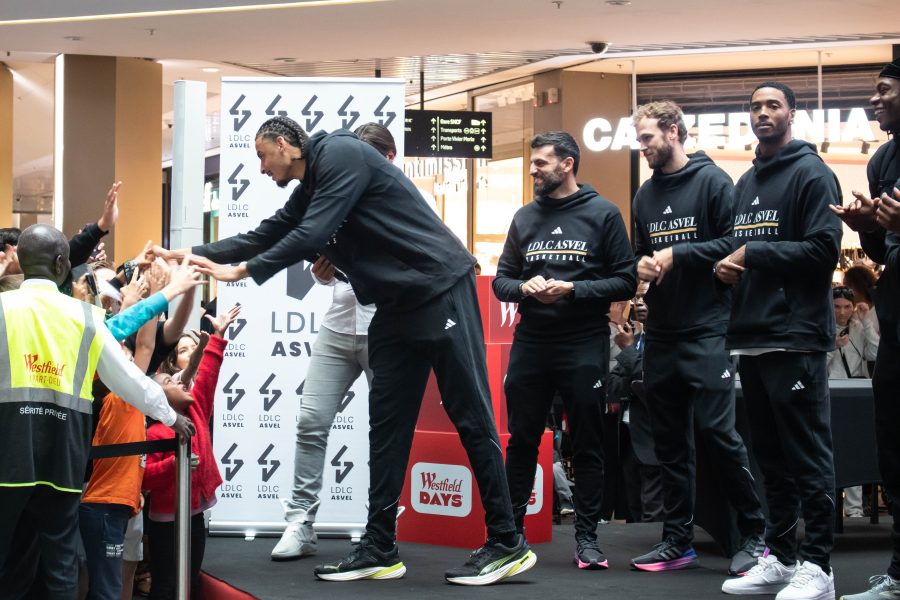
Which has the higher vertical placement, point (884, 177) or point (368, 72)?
point (368, 72)

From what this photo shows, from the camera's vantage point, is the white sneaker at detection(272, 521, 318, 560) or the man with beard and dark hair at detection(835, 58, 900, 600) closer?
the man with beard and dark hair at detection(835, 58, 900, 600)

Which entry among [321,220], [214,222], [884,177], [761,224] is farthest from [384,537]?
[214,222]

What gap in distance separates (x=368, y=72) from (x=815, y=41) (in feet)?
17.3

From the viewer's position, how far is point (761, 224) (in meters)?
3.75

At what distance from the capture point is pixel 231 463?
524 centimetres

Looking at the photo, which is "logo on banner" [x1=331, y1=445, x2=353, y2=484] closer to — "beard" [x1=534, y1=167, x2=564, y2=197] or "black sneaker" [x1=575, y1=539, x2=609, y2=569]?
"black sneaker" [x1=575, y1=539, x2=609, y2=569]

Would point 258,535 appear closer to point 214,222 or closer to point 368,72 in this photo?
point 368,72

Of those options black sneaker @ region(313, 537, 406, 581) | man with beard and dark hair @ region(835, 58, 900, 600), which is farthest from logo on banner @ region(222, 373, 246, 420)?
man with beard and dark hair @ region(835, 58, 900, 600)

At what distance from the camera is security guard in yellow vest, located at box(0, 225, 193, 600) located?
11.2 ft

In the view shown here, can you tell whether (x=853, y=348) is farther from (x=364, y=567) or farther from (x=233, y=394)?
(x=364, y=567)

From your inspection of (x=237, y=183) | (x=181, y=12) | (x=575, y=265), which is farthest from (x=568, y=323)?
(x=181, y=12)

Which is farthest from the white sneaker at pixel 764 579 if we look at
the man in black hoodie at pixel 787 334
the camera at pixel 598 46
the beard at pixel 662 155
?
the camera at pixel 598 46

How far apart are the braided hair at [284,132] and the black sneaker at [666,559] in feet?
6.34

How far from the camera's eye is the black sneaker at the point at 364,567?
401 cm
